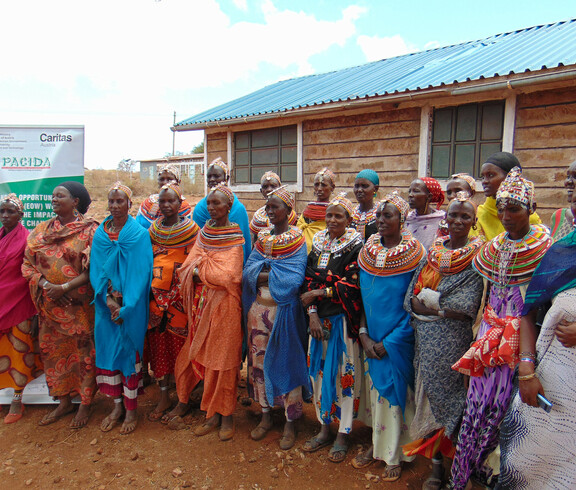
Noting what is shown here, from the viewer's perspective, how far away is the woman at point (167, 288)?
12.8 ft

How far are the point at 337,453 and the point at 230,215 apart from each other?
224 centimetres

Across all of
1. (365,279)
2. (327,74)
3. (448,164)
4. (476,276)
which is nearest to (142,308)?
(365,279)

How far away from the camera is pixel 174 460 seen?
3428mm

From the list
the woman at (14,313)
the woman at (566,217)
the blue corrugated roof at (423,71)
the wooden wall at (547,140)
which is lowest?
the woman at (14,313)

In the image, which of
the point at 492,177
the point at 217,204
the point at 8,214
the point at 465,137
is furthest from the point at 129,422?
the point at 465,137

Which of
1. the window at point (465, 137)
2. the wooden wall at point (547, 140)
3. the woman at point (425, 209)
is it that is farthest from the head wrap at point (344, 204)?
the window at point (465, 137)

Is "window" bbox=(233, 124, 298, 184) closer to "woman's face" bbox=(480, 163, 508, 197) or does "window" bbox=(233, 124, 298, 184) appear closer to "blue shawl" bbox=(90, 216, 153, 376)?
"blue shawl" bbox=(90, 216, 153, 376)

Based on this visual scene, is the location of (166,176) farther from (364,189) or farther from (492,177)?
(492,177)

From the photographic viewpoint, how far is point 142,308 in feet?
12.6

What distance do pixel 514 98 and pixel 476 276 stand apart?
3977 millimetres

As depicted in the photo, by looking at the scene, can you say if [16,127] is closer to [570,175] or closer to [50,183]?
[50,183]

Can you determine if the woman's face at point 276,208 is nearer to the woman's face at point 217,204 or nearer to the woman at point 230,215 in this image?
the woman's face at point 217,204

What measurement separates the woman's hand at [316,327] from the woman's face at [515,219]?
4.84 ft

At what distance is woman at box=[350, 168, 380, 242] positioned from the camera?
3.87 metres
